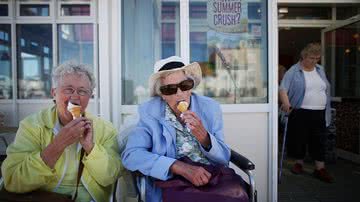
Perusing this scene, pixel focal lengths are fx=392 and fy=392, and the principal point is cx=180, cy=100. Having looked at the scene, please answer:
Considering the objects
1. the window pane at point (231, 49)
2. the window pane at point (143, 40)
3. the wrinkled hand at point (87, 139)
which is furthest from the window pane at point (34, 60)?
the wrinkled hand at point (87, 139)

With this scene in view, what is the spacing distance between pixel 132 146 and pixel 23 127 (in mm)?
625

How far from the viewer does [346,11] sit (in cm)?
633

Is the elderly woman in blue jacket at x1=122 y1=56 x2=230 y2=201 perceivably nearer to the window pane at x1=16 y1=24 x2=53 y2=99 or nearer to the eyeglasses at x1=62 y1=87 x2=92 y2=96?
the eyeglasses at x1=62 y1=87 x2=92 y2=96

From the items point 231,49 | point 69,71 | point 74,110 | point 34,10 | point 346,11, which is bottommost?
point 74,110

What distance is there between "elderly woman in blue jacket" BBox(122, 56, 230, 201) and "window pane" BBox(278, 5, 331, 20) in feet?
16.1

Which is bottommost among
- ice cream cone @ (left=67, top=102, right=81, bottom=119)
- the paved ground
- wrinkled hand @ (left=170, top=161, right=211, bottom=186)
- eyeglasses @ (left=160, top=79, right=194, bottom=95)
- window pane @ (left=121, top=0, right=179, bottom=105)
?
the paved ground

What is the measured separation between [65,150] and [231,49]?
6.88 ft

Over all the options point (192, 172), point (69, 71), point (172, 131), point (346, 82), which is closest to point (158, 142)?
point (172, 131)

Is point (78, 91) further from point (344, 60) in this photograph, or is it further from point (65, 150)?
point (344, 60)

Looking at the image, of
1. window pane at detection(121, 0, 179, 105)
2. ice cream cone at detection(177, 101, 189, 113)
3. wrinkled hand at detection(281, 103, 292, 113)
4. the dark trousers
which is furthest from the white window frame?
the dark trousers

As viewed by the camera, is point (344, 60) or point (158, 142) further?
point (344, 60)

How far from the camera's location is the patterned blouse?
2.43 meters

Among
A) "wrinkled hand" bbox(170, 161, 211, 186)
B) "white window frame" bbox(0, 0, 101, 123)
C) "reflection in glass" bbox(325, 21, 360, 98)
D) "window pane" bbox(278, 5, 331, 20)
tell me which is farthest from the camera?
"window pane" bbox(278, 5, 331, 20)

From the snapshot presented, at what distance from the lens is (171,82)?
7.88 feet
